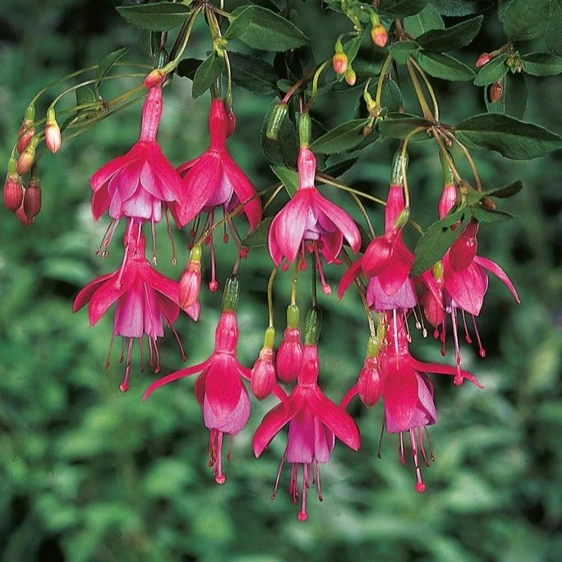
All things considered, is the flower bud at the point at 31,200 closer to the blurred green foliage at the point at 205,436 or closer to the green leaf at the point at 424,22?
the green leaf at the point at 424,22

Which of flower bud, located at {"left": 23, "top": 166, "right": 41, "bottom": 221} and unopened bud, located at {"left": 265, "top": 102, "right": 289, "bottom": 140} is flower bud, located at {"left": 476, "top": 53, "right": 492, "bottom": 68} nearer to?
unopened bud, located at {"left": 265, "top": 102, "right": 289, "bottom": 140}

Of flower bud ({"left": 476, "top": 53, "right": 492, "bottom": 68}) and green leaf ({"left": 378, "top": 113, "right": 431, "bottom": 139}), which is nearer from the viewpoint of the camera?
green leaf ({"left": 378, "top": 113, "right": 431, "bottom": 139})

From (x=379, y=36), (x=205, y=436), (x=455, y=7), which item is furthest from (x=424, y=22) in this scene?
(x=205, y=436)

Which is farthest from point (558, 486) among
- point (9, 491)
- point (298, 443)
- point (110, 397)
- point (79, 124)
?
point (79, 124)

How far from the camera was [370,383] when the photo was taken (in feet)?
1.90

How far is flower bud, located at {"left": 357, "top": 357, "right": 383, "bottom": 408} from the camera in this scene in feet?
1.89

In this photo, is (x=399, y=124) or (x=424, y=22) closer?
(x=399, y=124)

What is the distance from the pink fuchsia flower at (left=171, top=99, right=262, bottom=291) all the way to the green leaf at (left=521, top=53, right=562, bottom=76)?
0.64 ft

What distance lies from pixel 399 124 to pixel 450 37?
8cm

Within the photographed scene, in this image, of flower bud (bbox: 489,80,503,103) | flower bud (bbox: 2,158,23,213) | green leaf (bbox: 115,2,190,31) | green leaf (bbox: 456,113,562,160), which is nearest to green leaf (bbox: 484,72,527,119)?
flower bud (bbox: 489,80,503,103)

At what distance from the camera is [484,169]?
1937mm

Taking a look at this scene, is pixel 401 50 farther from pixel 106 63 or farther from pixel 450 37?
pixel 106 63

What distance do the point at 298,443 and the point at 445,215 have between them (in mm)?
181

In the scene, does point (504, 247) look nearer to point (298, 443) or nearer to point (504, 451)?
point (504, 451)
